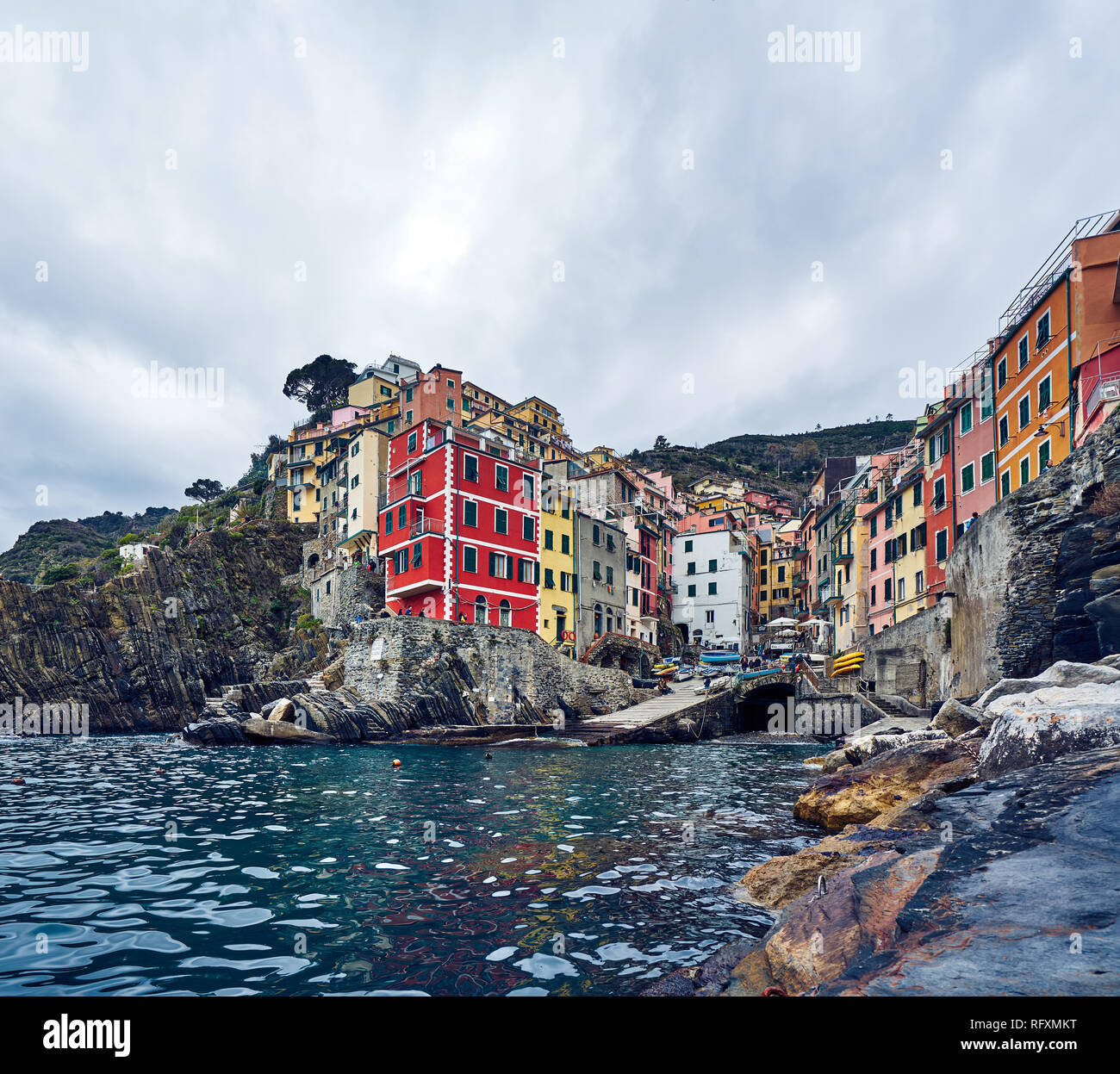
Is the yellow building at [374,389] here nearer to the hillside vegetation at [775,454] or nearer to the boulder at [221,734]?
the hillside vegetation at [775,454]

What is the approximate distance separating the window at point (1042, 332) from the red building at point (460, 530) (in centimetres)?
3123

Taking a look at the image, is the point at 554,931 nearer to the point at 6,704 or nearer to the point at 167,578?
the point at 6,704

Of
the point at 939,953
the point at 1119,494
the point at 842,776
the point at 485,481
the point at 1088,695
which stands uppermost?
the point at 485,481

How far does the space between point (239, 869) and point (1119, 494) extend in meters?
24.5

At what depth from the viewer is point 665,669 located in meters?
54.8

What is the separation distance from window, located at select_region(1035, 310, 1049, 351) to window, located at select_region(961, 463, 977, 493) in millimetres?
8487

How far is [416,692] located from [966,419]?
36.0 metres

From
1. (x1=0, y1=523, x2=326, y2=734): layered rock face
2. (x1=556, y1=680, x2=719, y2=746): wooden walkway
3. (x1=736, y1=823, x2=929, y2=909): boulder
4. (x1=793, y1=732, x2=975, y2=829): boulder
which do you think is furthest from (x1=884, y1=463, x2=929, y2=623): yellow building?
(x1=0, y1=523, x2=326, y2=734): layered rock face

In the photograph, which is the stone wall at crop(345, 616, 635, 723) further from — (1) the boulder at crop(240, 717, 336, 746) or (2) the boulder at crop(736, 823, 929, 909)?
(2) the boulder at crop(736, 823, 929, 909)

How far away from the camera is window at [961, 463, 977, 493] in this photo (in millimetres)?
37625

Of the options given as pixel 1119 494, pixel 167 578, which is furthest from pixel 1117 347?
pixel 167 578

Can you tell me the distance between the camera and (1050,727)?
384 inches

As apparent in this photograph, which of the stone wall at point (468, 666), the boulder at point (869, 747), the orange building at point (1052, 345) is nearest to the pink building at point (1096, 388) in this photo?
the orange building at point (1052, 345)

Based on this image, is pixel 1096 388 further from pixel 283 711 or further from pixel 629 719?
pixel 283 711
